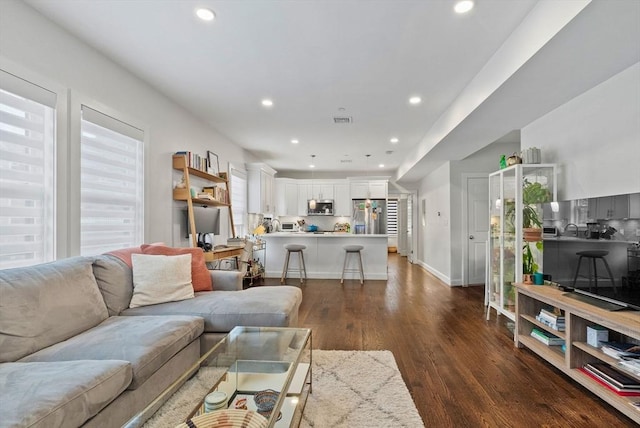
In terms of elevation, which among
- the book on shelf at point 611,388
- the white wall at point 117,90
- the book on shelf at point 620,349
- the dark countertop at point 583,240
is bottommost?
the book on shelf at point 611,388

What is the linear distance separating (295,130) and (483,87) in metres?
2.89

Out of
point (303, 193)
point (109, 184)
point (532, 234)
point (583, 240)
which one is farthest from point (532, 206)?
point (303, 193)

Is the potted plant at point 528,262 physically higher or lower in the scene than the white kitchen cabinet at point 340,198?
lower

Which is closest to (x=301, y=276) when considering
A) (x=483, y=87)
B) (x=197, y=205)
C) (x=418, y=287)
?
(x=418, y=287)

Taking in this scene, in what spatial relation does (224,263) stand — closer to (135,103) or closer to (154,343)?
(135,103)

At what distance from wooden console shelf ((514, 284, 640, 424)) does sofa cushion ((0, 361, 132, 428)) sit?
2825 mm

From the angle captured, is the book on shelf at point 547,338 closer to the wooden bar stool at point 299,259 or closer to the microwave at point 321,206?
the wooden bar stool at point 299,259

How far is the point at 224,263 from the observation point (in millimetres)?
5047

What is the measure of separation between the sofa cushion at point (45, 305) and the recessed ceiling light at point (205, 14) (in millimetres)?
1959

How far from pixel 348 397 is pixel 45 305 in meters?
1.94

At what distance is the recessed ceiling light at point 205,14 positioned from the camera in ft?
7.14

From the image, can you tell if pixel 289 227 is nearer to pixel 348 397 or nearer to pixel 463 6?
pixel 348 397

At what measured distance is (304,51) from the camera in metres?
2.70

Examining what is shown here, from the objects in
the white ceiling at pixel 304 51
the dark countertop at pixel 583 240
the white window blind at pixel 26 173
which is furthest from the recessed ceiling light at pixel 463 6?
the white window blind at pixel 26 173
